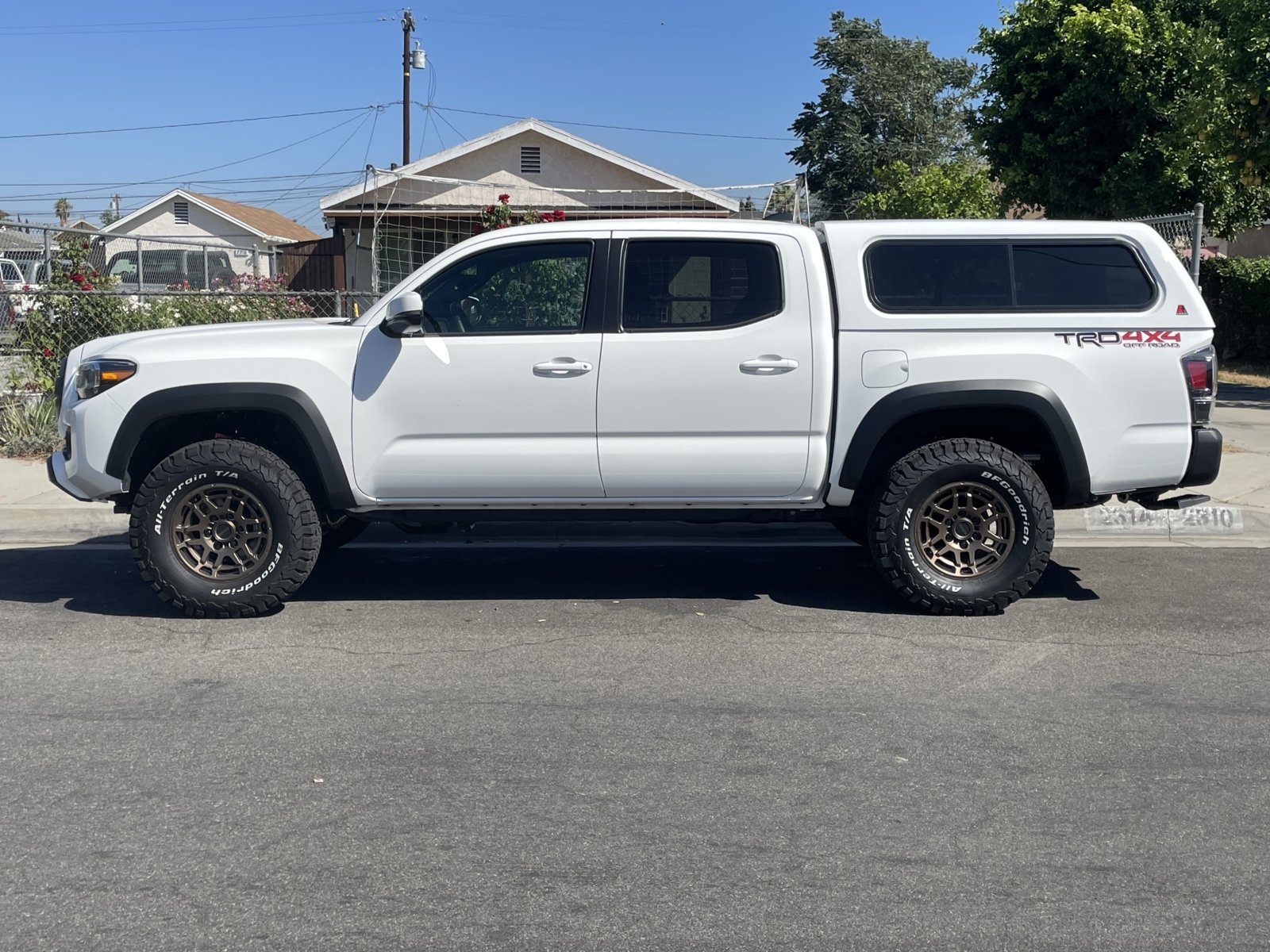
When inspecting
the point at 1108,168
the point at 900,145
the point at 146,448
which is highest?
the point at 900,145

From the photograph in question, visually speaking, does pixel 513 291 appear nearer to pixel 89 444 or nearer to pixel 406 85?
pixel 89 444

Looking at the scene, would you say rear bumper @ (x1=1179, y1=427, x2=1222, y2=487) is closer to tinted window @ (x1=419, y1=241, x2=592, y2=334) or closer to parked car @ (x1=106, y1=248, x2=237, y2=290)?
tinted window @ (x1=419, y1=241, x2=592, y2=334)

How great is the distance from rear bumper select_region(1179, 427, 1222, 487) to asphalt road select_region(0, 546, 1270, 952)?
757mm

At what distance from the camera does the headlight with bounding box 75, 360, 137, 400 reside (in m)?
6.58

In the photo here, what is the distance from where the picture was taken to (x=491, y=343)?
661 cm

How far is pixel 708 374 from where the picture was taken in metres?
6.57

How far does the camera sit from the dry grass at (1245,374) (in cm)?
1792

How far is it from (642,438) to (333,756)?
2.47m

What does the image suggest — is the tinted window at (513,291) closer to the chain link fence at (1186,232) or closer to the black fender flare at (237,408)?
the black fender flare at (237,408)

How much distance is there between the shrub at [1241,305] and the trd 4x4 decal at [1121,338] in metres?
14.3

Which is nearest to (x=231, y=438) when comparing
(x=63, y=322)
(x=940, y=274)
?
(x=940, y=274)

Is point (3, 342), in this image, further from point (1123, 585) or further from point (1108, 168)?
point (1108, 168)

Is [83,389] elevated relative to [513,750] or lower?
elevated

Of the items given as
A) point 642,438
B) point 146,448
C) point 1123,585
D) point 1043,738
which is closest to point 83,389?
point 146,448
